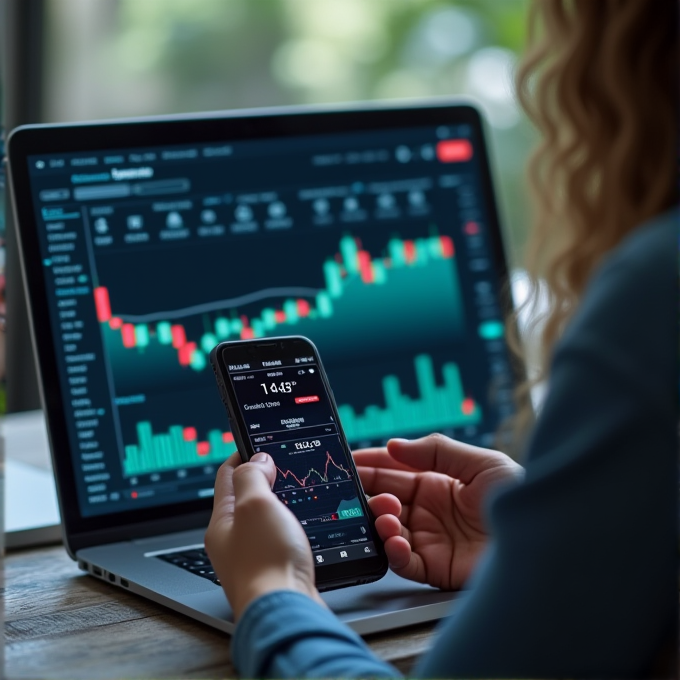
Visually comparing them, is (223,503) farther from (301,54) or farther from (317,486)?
(301,54)

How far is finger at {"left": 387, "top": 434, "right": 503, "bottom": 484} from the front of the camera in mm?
770

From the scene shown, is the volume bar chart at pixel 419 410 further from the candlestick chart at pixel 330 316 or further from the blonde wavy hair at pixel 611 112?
the blonde wavy hair at pixel 611 112

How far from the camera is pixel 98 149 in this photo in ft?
3.06

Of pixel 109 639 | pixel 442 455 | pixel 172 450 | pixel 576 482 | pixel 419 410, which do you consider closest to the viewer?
pixel 576 482

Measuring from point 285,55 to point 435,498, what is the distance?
1.94 m

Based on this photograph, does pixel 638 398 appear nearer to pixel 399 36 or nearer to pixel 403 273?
pixel 403 273

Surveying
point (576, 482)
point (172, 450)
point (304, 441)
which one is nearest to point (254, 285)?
point (172, 450)

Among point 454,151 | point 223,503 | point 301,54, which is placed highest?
point 301,54

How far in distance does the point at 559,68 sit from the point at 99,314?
19.2 inches

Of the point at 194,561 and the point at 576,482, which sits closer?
the point at 576,482

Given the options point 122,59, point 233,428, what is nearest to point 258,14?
point 122,59

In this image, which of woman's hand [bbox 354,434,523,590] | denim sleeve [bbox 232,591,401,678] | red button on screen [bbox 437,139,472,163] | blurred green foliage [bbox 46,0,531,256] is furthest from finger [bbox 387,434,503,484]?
blurred green foliage [bbox 46,0,531,256]

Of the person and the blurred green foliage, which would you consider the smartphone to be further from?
the blurred green foliage

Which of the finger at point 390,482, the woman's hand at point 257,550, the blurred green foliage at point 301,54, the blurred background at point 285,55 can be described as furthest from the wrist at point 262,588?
the blurred green foliage at point 301,54
